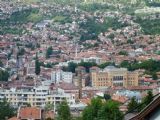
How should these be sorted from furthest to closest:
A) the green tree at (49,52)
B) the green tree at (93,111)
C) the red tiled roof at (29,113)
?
the green tree at (49,52), the red tiled roof at (29,113), the green tree at (93,111)

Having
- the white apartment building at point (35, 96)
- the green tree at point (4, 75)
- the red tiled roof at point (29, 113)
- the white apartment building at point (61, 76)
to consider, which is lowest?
the green tree at point (4, 75)

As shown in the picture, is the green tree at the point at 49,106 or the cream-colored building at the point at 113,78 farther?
the cream-colored building at the point at 113,78

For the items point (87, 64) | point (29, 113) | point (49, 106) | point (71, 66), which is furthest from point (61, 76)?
point (29, 113)

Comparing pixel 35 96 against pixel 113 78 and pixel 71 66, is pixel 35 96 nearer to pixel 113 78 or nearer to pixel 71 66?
pixel 113 78

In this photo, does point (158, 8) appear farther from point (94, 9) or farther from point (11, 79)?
point (11, 79)

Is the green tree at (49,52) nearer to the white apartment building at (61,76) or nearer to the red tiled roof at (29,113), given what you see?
the white apartment building at (61,76)

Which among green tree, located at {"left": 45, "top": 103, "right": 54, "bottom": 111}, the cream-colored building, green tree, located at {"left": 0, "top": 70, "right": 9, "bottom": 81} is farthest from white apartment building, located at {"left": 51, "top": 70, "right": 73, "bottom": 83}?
green tree, located at {"left": 45, "top": 103, "right": 54, "bottom": 111}

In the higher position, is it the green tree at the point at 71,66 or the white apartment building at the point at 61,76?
the white apartment building at the point at 61,76

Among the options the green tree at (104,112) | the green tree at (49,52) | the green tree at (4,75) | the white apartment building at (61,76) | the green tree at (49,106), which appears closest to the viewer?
the green tree at (104,112)

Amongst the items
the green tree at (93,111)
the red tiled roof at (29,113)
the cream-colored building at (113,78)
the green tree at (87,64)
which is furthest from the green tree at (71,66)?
the green tree at (93,111)
